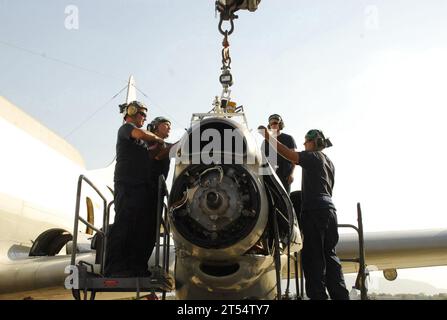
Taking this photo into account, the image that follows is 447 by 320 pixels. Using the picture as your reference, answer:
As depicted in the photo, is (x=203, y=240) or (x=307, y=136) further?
(x=307, y=136)

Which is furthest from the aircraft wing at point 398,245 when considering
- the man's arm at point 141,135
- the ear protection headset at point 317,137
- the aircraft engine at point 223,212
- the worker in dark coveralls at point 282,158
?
the man's arm at point 141,135

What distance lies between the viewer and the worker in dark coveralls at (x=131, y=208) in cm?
500

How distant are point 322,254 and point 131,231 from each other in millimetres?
1952

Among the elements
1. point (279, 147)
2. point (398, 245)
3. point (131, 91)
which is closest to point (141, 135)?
point (279, 147)

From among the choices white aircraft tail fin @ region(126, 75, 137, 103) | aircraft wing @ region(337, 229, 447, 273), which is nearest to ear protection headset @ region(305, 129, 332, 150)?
aircraft wing @ region(337, 229, 447, 273)

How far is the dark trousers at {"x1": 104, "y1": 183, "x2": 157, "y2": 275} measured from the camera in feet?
16.4

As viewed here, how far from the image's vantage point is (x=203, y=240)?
3996 mm

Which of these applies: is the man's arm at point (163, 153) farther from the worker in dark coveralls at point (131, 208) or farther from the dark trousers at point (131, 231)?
the dark trousers at point (131, 231)

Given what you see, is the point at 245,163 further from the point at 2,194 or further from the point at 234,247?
the point at 2,194

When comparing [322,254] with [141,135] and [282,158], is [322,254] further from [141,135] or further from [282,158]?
[141,135]

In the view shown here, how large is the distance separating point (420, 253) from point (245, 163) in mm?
7275

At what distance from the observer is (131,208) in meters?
5.05
